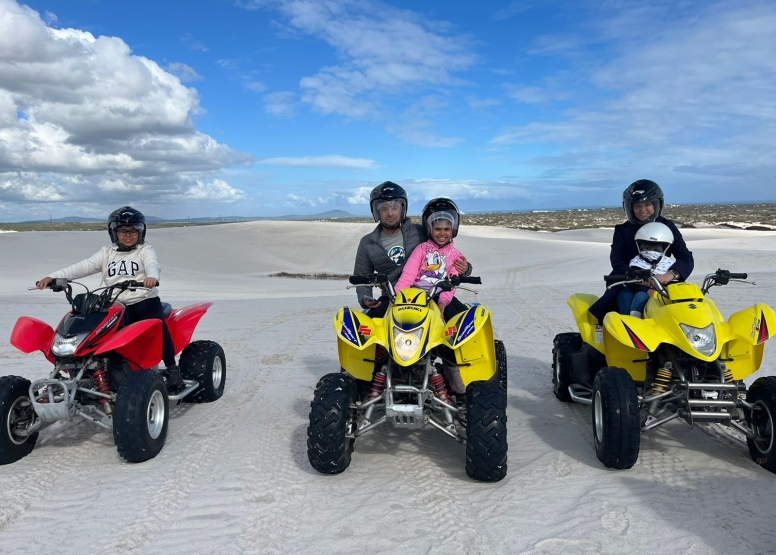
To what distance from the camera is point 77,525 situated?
11.9 ft

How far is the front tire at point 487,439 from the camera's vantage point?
13.0 ft

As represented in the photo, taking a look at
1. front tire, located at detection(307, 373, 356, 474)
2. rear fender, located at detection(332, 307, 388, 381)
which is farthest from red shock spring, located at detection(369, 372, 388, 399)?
front tire, located at detection(307, 373, 356, 474)

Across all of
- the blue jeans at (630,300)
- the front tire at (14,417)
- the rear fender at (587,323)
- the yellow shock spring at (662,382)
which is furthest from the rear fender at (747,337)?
the front tire at (14,417)

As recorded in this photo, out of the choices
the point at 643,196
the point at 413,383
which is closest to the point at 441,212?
the point at 413,383

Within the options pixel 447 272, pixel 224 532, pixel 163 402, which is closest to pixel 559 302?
pixel 447 272

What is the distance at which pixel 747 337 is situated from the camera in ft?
13.7

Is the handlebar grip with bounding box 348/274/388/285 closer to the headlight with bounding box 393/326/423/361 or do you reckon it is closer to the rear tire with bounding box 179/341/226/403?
the headlight with bounding box 393/326/423/361

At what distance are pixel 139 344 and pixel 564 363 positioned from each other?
4.18 m

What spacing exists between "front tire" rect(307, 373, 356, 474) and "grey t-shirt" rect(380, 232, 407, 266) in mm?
1817

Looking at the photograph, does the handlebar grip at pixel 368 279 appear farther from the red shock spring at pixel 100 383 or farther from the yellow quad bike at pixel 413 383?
the red shock spring at pixel 100 383

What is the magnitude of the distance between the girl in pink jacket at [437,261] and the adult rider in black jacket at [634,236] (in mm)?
1422

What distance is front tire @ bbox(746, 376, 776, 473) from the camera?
402 centimetres

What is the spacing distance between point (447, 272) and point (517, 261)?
23399 millimetres

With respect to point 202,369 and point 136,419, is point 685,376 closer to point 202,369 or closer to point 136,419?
point 136,419
